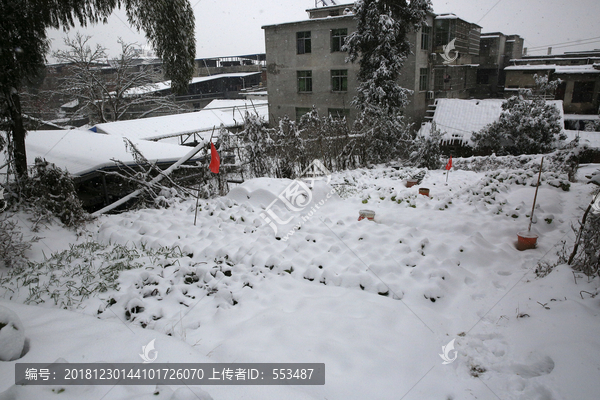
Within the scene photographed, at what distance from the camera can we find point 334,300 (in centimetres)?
382

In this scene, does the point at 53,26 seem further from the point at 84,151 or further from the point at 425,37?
the point at 425,37

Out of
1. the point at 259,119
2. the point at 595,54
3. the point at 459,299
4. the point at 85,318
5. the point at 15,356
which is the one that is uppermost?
the point at 595,54

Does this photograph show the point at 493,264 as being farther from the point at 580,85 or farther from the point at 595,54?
the point at 595,54

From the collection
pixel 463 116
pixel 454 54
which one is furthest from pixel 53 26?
pixel 454 54

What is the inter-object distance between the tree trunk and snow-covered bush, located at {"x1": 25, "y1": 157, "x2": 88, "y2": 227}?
33 centimetres

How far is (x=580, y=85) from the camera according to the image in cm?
1858

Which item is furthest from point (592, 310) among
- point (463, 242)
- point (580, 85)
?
point (580, 85)

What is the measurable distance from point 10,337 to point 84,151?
8.49 meters

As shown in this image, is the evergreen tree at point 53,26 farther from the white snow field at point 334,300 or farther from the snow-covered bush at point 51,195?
the white snow field at point 334,300

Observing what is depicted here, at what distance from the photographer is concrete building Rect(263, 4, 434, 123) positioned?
19.9 m

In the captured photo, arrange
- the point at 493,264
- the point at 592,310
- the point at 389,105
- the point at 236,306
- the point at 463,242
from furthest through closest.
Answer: the point at 389,105, the point at 463,242, the point at 493,264, the point at 236,306, the point at 592,310

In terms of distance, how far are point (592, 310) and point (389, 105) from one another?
13.6 meters

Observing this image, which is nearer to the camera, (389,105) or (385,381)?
(385,381)

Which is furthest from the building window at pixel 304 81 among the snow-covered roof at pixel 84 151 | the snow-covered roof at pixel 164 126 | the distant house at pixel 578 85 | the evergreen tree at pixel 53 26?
the evergreen tree at pixel 53 26
